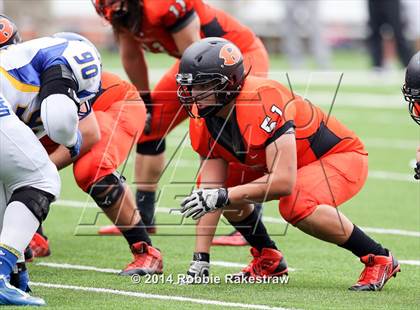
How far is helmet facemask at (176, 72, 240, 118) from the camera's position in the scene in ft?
16.9

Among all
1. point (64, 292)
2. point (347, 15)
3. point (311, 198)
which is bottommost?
point (347, 15)

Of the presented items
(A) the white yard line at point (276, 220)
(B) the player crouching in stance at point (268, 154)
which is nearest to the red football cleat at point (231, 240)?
(A) the white yard line at point (276, 220)

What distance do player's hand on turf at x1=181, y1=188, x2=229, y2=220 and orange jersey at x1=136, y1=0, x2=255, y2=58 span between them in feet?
6.97

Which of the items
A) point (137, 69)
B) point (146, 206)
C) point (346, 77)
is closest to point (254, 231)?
point (146, 206)

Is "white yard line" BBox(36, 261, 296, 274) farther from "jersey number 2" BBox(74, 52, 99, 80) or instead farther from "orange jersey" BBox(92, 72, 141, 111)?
"jersey number 2" BBox(74, 52, 99, 80)

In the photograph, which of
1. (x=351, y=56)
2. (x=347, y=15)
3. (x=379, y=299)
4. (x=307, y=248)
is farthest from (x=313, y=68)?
(x=379, y=299)

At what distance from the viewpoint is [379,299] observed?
16.5ft

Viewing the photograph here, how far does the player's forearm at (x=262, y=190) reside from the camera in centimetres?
509

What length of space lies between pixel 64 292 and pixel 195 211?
2.48 feet

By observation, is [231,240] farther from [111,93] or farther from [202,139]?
[202,139]

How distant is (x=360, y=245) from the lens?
5.32 meters

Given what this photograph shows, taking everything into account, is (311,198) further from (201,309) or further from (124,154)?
(124,154)

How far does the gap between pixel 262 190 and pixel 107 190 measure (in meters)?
0.93

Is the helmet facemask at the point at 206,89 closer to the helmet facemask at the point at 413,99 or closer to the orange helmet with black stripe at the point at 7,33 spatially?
the helmet facemask at the point at 413,99
